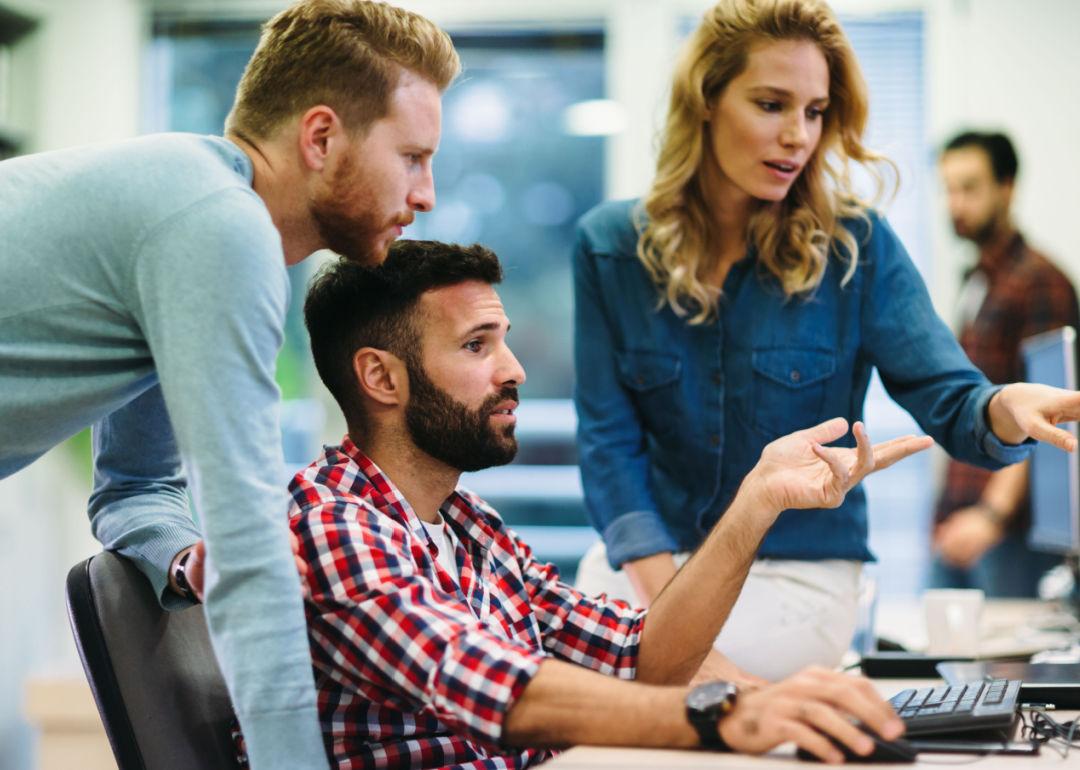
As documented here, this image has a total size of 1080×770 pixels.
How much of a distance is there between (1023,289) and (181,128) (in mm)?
3255

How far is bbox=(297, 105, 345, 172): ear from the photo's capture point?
1.37 meters

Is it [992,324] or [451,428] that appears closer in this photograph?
[451,428]

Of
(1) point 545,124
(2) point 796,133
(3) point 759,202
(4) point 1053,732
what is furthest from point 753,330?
(1) point 545,124

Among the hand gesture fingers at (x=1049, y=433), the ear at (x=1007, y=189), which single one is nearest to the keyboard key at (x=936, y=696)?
the hand gesture fingers at (x=1049, y=433)

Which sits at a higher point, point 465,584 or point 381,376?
point 381,376

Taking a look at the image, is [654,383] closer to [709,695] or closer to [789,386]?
[789,386]

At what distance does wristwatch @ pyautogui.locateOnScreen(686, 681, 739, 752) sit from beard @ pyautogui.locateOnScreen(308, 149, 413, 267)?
0.64 meters

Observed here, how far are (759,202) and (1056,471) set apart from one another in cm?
101

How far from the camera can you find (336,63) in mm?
1392

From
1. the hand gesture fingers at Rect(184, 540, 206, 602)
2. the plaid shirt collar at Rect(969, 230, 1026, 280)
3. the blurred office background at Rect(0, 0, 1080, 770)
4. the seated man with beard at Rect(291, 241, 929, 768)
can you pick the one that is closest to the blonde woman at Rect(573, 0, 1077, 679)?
the seated man with beard at Rect(291, 241, 929, 768)

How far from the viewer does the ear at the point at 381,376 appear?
1.53m

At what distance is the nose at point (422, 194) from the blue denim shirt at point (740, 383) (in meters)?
0.67

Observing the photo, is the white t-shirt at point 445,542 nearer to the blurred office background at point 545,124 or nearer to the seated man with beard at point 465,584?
the seated man with beard at point 465,584

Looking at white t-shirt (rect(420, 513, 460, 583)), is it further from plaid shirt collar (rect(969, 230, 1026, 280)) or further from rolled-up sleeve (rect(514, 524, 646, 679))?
plaid shirt collar (rect(969, 230, 1026, 280))
